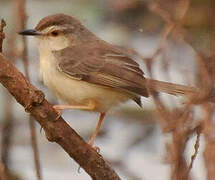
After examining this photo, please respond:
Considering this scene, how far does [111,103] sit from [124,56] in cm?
45

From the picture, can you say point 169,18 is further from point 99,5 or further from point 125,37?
point 99,5

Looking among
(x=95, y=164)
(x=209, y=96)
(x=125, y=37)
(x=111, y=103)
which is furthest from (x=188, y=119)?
(x=125, y=37)

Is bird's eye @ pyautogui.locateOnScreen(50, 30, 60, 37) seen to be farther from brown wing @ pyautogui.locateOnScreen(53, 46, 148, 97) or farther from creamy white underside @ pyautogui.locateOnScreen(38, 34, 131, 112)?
creamy white underside @ pyautogui.locateOnScreen(38, 34, 131, 112)

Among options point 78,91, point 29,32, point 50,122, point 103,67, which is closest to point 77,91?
point 78,91

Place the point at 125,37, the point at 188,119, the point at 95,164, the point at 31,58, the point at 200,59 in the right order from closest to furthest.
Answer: the point at 188,119
the point at 200,59
the point at 95,164
the point at 31,58
the point at 125,37

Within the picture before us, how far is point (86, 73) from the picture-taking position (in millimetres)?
4582

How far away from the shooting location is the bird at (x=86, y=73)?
14.5ft

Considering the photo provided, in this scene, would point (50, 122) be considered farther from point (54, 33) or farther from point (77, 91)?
point (54, 33)

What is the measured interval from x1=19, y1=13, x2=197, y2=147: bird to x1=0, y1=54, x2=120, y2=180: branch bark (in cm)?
55

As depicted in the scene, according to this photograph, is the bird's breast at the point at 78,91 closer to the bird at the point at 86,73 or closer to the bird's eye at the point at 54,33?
the bird at the point at 86,73

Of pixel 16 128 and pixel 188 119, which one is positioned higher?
pixel 188 119

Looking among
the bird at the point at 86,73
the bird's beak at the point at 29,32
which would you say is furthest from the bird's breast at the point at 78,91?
the bird's beak at the point at 29,32

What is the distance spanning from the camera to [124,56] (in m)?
4.79

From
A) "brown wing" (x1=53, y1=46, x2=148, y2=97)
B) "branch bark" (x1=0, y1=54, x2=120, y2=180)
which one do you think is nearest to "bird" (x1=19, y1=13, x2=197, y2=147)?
"brown wing" (x1=53, y1=46, x2=148, y2=97)
